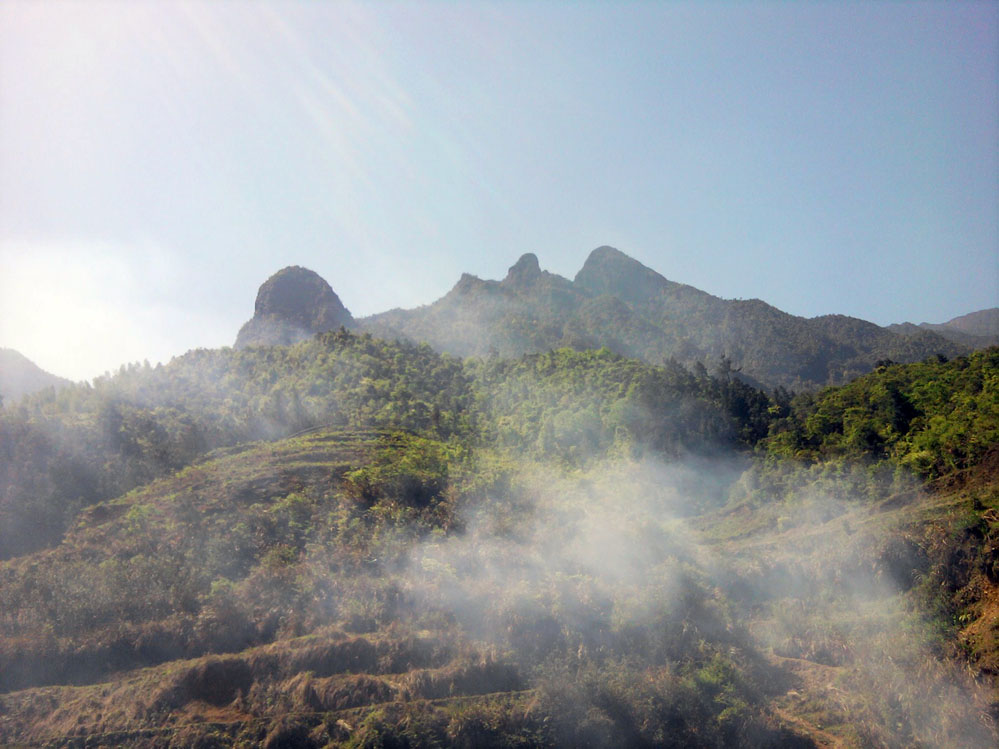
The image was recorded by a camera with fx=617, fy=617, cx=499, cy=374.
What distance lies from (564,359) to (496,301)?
39.0 meters

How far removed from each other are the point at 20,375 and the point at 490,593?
163 feet

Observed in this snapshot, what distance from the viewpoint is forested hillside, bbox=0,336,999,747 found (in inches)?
475

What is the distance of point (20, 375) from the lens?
47438 mm

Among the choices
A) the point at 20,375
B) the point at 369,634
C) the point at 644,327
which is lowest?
the point at 369,634

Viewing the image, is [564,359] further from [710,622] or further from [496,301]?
[496,301]

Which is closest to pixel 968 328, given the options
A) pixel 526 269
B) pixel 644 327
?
pixel 644 327

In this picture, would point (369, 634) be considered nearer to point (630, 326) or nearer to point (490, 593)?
point (490, 593)

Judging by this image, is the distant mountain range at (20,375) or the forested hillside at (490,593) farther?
the distant mountain range at (20,375)

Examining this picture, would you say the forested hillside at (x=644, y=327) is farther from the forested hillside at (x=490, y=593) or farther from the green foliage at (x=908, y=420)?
the forested hillside at (x=490, y=593)

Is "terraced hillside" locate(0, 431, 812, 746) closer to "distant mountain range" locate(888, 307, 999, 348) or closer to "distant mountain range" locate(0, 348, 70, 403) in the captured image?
"distant mountain range" locate(0, 348, 70, 403)

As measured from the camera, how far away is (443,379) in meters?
38.8

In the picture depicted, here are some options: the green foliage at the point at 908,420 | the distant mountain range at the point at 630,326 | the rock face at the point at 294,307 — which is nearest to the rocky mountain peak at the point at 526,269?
the distant mountain range at the point at 630,326

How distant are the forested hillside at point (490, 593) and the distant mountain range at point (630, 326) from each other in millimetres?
34979

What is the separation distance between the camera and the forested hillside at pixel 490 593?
12070mm
